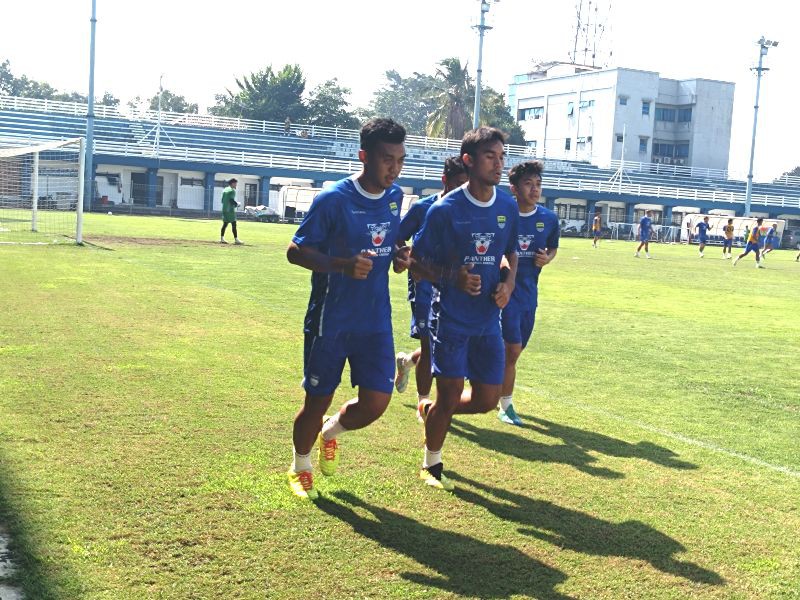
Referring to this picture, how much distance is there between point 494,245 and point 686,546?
200cm

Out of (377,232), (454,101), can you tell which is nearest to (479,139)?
(377,232)

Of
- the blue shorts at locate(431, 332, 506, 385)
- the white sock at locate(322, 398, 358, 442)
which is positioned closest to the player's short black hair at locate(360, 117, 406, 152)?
the blue shorts at locate(431, 332, 506, 385)

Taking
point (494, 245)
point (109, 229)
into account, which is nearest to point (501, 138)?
point (494, 245)

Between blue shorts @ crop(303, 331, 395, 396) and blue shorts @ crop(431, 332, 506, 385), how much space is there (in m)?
0.39

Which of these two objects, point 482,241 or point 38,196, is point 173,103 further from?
point 482,241

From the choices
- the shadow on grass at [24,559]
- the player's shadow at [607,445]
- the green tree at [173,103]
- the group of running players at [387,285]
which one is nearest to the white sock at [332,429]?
the group of running players at [387,285]

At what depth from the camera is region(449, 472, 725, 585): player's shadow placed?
4.70 metres

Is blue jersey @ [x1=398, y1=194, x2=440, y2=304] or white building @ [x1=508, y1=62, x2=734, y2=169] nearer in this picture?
blue jersey @ [x1=398, y1=194, x2=440, y2=304]

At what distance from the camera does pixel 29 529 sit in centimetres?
465

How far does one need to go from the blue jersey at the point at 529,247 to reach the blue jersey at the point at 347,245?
8.39 ft

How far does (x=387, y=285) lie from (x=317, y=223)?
1.91 feet

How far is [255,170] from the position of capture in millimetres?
60406

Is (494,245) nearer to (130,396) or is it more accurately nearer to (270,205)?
(130,396)

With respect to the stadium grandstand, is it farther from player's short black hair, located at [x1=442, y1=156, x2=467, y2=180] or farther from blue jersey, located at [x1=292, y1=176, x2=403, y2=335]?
blue jersey, located at [x1=292, y1=176, x2=403, y2=335]
